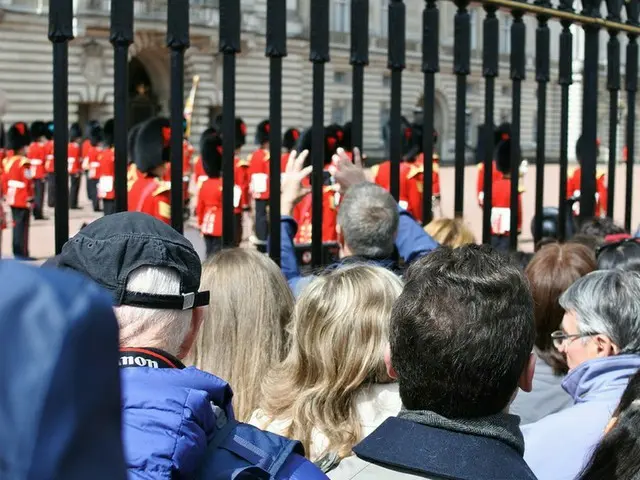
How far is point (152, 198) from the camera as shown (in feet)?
24.1

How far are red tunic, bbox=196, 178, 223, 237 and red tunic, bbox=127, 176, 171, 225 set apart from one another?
301 cm

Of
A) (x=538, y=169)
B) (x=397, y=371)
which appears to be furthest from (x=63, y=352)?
(x=538, y=169)

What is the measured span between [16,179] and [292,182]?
1219 centimetres

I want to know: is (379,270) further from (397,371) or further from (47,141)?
(47,141)

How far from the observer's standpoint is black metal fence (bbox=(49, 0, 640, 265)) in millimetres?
2250

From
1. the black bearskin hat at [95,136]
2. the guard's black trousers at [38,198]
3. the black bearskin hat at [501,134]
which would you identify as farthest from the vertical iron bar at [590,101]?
the black bearskin hat at [95,136]

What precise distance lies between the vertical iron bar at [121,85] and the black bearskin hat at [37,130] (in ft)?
54.6

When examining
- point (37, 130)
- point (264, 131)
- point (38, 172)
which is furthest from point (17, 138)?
point (264, 131)

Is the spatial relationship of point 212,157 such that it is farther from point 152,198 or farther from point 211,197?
point 152,198

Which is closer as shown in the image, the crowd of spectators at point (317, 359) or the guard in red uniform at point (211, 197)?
the crowd of spectators at point (317, 359)

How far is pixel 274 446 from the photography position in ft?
4.42

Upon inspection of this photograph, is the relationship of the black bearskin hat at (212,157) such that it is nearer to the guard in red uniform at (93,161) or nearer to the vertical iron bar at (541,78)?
the guard in red uniform at (93,161)

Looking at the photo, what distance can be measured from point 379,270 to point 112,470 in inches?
59.9

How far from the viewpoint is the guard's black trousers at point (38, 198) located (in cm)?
1766
